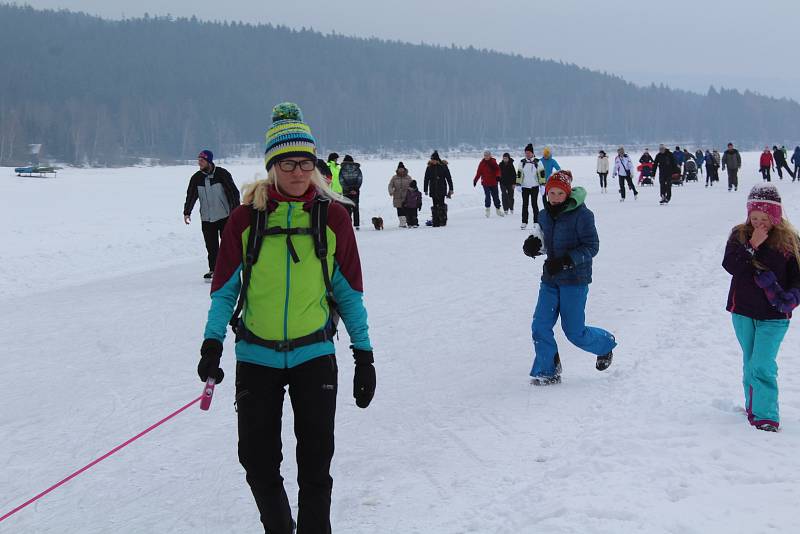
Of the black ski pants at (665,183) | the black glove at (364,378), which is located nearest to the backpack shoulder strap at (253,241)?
the black glove at (364,378)

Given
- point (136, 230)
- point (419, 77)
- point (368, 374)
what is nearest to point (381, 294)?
point (368, 374)

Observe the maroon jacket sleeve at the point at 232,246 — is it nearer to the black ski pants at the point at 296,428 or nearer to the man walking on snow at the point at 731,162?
the black ski pants at the point at 296,428

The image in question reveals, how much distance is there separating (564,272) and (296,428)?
9.25ft

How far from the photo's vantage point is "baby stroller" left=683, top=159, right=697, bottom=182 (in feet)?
109

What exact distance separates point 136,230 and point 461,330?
41.9 ft

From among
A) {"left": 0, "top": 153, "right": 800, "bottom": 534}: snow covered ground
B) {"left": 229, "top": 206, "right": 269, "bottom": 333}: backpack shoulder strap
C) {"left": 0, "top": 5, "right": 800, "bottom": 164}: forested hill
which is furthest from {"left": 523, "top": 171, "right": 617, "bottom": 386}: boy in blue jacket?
{"left": 0, "top": 5, "right": 800, "bottom": 164}: forested hill

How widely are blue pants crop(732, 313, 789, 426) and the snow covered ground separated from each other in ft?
0.44

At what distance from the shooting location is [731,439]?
4.22m

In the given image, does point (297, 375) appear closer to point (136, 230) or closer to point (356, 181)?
point (356, 181)

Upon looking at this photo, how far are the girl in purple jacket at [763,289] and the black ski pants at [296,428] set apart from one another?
99.0 inches

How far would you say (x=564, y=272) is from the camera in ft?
17.4

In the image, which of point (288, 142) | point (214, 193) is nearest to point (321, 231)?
point (288, 142)

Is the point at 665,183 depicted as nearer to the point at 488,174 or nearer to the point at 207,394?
the point at 488,174

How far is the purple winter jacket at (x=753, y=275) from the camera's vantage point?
418 cm
